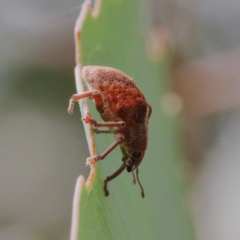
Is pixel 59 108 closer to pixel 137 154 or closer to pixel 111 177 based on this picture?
pixel 137 154

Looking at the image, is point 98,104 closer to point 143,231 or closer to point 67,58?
point 143,231

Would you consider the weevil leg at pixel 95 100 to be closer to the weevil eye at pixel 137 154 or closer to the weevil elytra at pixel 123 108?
the weevil elytra at pixel 123 108

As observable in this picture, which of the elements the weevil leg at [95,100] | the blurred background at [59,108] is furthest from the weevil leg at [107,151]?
the blurred background at [59,108]

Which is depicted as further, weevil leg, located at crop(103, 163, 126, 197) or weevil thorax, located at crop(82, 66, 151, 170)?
weevil thorax, located at crop(82, 66, 151, 170)

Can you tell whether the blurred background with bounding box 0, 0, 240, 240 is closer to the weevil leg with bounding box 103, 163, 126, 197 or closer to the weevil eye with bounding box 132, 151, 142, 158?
the weevil eye with bounding box 132, 151, 142, 158

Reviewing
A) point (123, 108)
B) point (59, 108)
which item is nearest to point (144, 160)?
point (123, 108)

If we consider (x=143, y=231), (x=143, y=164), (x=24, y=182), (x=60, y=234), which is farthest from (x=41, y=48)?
(x=143, y=231)

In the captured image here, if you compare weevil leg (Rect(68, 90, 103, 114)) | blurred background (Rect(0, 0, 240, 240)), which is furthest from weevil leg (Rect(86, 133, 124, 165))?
blurred background (Rect(0, 0, 240, 240))
